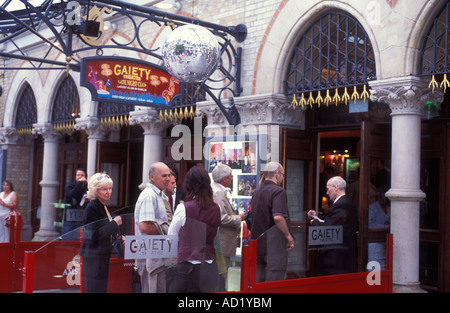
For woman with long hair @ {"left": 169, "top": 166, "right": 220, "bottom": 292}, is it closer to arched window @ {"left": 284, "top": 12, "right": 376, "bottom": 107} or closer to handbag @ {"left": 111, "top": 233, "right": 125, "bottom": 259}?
handbag @ {"left": 111, "top": 233, "right": 125, "bottom": 259}

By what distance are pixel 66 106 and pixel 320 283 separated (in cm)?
975

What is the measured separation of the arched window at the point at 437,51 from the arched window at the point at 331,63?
2.48 ft

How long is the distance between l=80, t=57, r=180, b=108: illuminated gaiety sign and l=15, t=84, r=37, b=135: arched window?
23.8ft

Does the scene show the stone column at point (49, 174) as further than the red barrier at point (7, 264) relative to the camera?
Yes

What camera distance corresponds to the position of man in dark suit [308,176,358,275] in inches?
253

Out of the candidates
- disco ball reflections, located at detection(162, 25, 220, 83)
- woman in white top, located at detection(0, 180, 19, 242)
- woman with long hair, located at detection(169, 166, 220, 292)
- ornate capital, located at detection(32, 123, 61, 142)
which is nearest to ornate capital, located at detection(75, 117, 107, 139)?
ornate capital, located at detection(32, 123, 61, 142)

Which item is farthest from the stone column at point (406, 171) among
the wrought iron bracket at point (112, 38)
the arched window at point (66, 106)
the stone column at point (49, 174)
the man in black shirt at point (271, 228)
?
the stone column at point (49, 174)

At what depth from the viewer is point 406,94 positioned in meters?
7.59

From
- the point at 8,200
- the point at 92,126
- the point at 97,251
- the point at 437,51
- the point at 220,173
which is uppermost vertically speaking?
the point at 437,51

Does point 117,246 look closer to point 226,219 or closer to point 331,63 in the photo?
point 226,219

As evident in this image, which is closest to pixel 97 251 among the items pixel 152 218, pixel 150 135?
pixel 152 218

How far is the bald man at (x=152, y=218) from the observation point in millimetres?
5145

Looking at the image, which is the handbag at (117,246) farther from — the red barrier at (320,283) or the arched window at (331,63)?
the arched window at (331,63)
